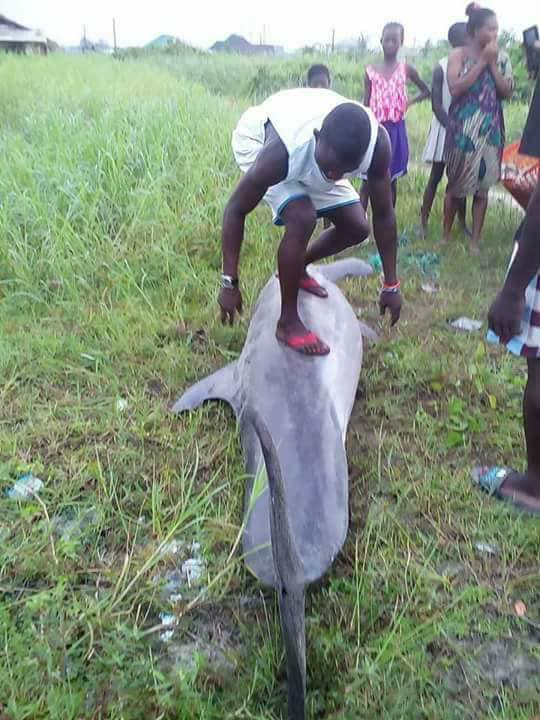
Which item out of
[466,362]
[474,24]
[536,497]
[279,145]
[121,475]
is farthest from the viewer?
[474,24]

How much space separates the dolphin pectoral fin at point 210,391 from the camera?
295 cm

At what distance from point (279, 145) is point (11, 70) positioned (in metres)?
9.39

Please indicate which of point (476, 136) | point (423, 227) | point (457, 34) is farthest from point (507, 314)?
point (457, 34)

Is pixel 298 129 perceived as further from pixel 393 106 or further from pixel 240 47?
pixel 240 47

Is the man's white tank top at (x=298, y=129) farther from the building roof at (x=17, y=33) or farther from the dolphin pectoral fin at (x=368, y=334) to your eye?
the building roof at (x=17, y=33)

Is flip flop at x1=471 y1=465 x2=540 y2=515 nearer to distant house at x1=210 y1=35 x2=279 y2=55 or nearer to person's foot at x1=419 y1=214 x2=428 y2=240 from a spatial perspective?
person's foot at x1=419 y1=214 x2=428 y2=240

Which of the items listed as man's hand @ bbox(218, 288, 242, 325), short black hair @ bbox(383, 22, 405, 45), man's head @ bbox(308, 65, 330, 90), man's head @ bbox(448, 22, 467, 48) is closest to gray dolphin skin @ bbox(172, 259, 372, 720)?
man's hand @ bbox(218, 288, 242, 325)

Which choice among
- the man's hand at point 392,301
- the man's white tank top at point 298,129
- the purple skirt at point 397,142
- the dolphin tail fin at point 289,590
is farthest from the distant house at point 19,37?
the dolphin tail fin at point 289,590

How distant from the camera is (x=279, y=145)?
2.89m

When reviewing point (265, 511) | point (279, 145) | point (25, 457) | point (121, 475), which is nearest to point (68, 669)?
point (265, 511)

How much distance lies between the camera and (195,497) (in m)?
2.56

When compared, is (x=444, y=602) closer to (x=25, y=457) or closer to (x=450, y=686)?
(x=450, y=686)

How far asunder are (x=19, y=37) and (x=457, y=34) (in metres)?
17.0

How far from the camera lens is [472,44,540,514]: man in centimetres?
199
